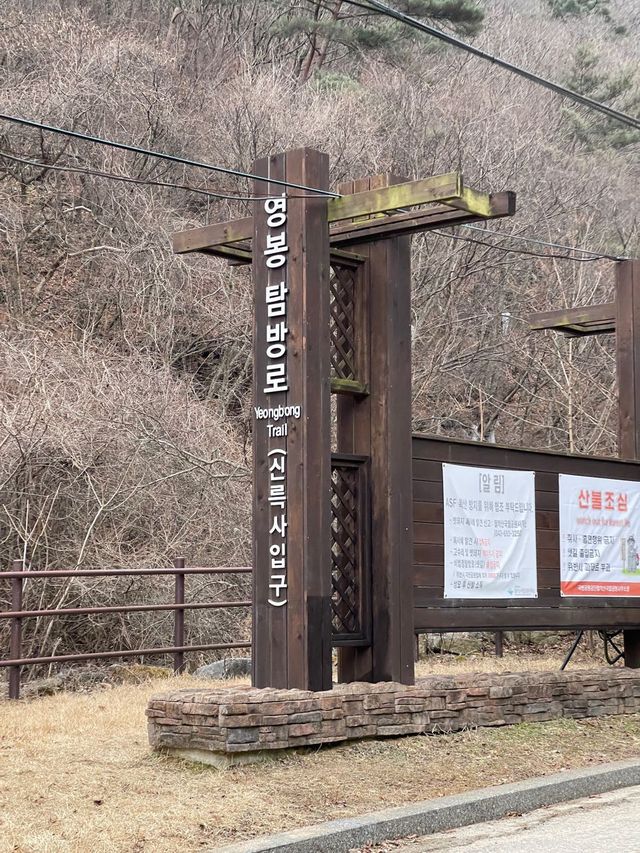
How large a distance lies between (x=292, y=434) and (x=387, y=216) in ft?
6.73

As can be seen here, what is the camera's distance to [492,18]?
116ft

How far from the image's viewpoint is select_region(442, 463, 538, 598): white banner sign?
33.2 feet

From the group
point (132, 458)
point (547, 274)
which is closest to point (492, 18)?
point (547, 274)

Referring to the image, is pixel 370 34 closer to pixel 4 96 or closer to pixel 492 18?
pixel 492 18

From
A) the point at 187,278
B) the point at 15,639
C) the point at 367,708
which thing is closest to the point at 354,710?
the point at 367,708

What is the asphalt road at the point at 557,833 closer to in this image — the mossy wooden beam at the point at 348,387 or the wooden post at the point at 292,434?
the wooden post at the point at 292,434

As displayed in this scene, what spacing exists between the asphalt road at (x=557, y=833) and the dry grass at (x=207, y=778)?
0.49m

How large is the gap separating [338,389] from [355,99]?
65.2ft

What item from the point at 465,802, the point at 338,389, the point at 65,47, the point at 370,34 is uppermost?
the point at 370,34

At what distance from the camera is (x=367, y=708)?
28.8 feet

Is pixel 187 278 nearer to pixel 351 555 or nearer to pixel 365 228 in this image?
pixel 365 228

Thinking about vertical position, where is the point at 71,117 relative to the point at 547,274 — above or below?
above

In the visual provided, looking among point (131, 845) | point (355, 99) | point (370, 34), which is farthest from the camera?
point (370, 34)

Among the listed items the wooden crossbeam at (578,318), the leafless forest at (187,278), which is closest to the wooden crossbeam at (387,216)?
the wooden crossbeam at (578,318)
